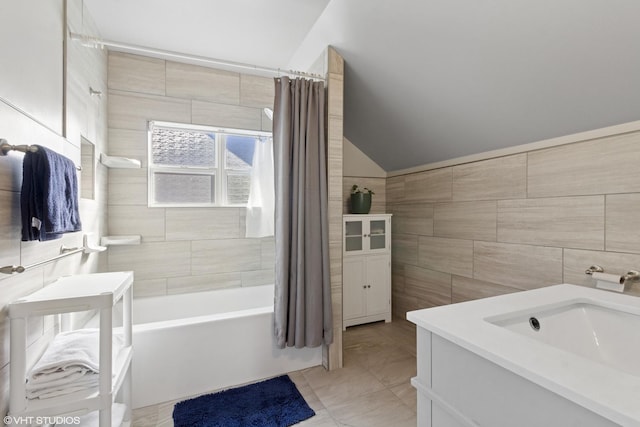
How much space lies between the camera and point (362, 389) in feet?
6.31

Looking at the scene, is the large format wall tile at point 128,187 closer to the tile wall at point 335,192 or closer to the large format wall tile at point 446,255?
the tile wall at point 335,192

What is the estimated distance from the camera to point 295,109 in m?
2.08

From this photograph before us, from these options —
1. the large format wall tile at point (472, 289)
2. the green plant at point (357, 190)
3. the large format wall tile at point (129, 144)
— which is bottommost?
the large format wall tile at point (472, 289)

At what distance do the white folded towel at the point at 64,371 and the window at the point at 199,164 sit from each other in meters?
1.67

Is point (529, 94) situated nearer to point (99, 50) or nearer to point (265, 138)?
point (265, 138)

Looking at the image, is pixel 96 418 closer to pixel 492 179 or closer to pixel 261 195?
pixel 261 195

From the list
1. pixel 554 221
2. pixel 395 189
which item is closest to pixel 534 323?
pixel 554 221

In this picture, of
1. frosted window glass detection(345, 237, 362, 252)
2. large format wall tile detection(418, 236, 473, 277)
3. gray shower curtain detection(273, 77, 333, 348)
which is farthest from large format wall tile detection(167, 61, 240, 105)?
large format wall tile detection(418, 236, 473, 277)

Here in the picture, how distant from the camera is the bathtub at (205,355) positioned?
1.75 metres

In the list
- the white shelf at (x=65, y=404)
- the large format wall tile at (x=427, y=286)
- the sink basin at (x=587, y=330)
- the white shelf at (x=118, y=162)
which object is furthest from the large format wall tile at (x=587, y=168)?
the white shelf at (x=118, y=162)

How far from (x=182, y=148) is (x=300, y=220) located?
156 cm

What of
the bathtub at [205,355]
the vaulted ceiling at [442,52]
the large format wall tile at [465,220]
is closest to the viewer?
the vaulted ceiling at [442,52]

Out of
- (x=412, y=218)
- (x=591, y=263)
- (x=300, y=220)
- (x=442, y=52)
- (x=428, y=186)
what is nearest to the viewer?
(x=591, y=263)

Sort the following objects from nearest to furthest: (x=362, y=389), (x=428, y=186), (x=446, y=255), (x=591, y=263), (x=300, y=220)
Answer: (x=591, y=263), (x=362, y=389), (x=300, y=220), (x=446, y=255), (x=428, y=186)
